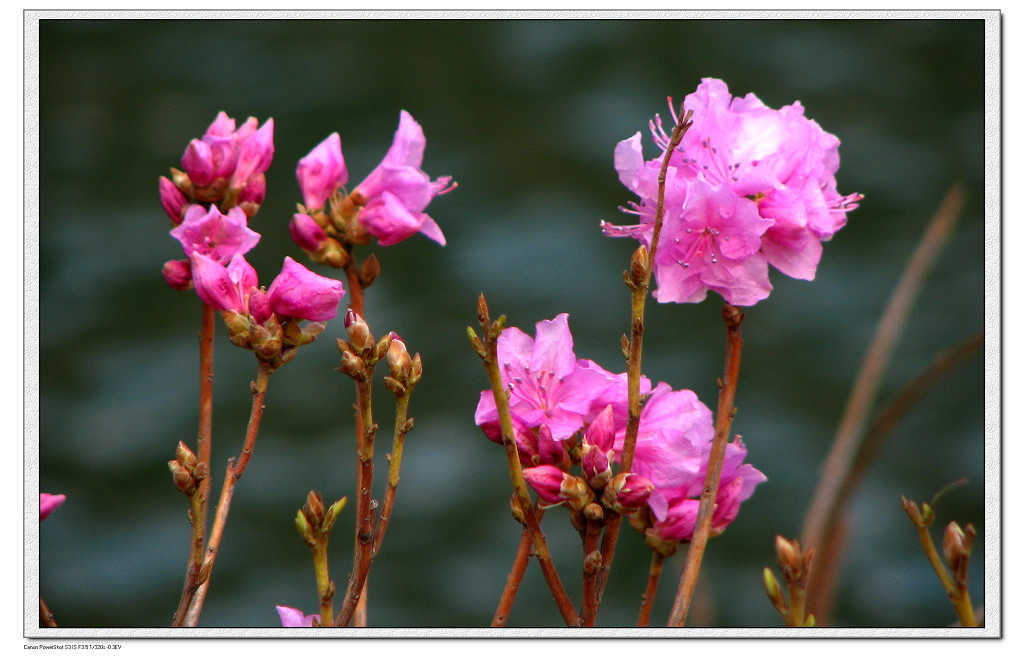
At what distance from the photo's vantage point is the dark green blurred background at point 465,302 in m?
1.39

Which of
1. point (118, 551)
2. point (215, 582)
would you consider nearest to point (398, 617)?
point (215, 582)

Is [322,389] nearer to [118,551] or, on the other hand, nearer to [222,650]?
[118,551]

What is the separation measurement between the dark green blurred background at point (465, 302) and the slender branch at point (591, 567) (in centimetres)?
71

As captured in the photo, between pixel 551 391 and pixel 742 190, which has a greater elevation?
pixel 742 190

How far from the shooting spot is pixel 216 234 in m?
0.68

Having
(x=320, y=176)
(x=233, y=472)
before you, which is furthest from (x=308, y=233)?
(x=233, y=472)

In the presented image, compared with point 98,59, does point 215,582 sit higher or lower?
lower

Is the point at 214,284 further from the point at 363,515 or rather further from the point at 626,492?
the point at 626,492

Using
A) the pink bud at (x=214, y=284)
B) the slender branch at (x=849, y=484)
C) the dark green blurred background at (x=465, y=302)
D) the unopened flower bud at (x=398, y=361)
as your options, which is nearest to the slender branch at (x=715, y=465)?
the unopened flower bud at (x=398, y=361)

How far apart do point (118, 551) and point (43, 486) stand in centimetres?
16

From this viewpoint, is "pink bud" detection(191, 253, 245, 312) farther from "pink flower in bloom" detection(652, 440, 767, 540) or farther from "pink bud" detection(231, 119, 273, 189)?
"pink flower in bloom" detection(652, 440, 767, 540)

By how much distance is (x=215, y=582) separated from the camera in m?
1.43

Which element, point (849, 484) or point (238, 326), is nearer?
point (238, 326)

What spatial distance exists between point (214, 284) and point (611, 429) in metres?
0.24
